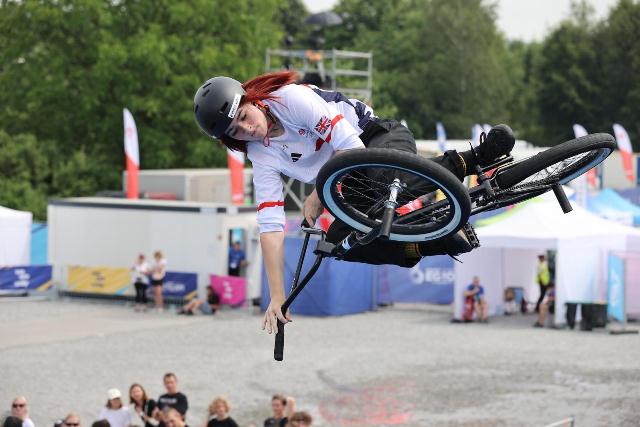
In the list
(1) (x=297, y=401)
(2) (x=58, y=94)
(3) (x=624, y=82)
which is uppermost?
(3) (x=624, y=82)

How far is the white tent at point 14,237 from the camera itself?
29500 millimetres

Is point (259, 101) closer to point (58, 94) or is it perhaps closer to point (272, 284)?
→ point (272, 284)

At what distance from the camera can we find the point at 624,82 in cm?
6881

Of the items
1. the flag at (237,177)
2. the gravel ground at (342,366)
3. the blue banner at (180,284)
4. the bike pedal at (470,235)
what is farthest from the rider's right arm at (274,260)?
the flag at (237,177)

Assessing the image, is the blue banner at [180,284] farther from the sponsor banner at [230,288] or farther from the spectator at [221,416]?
the spectator at [221,416]

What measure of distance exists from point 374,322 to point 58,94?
23715mm

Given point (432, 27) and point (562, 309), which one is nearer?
point (562, 309)

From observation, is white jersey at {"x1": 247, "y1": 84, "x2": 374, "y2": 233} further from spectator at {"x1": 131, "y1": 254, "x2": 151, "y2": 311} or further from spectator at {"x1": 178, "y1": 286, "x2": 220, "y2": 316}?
spectator at {"x1": 131, "y1": 254, "x2": 151, "y2": 311}

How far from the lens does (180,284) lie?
1136 inches

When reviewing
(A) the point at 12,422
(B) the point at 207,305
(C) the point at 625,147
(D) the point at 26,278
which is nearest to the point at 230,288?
(B) the point at 207,305

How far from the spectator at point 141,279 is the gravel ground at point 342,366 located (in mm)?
497

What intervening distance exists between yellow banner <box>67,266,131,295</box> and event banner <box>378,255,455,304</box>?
6.24m

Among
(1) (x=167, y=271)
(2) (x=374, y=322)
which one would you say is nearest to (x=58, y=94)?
(1) (x=167, y=271)

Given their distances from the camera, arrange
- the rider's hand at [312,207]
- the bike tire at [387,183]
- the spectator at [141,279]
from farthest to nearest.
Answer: the spectator at [141,279] → the rider's hand at [312,207] → the bike tire at [387,183]
